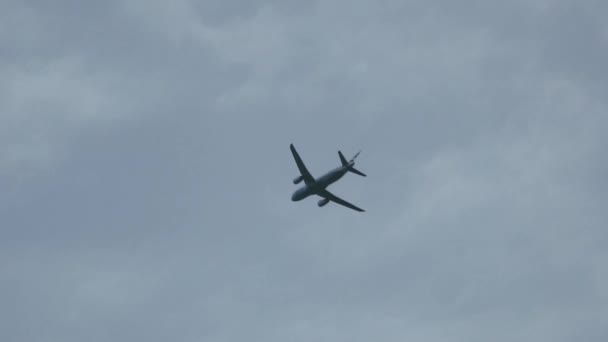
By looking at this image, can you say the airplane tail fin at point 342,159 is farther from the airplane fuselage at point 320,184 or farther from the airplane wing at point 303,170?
the airplane wing at point 303,170

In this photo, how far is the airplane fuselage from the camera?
143375 mm

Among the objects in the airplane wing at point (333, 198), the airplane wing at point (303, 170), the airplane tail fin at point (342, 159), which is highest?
the airplane wing at point (333, 198)

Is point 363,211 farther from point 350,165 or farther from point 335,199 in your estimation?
point 350,165

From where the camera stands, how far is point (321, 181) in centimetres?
14725

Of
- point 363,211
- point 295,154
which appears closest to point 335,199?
point 363,211

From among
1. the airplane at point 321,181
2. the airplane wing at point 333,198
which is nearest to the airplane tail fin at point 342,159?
the airplane at point 321,181

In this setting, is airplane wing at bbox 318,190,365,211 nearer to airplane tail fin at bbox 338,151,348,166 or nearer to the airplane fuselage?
the airplane fuselage

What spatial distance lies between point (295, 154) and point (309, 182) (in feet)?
20.1

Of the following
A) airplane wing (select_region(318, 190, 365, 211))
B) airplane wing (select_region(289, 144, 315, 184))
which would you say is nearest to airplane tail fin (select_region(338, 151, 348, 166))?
airplane wing (select_region(289, 144, 315, 184))

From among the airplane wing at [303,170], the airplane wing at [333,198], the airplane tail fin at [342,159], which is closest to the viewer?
the airplane tail fin at [342,159]

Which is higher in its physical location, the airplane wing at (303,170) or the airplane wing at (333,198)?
the airplane wing at (333,198)

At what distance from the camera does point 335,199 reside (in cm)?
15600

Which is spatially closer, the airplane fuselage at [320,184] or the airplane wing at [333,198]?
the airplane fuselage at [320,184]

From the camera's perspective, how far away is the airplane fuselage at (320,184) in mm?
143375
